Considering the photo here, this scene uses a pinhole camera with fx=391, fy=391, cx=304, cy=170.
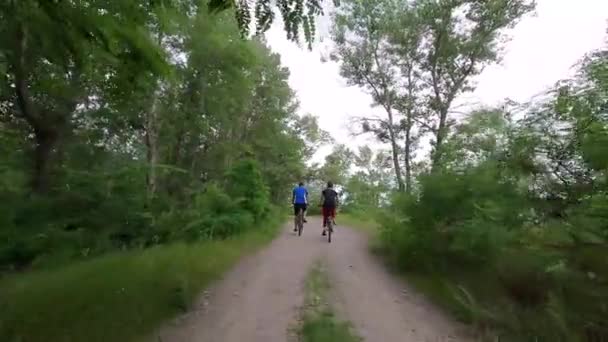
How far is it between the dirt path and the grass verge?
167mm

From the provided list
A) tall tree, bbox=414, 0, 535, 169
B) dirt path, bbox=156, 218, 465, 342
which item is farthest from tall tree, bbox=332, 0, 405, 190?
dirt path, bbox=156, 218, 465, 342

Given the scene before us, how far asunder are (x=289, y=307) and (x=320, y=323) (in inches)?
36.1

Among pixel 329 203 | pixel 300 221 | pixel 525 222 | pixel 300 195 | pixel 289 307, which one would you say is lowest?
pixel 289 307

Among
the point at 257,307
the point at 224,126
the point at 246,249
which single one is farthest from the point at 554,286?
the point at 224,126

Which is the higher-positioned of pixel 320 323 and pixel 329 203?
pixel 329 203

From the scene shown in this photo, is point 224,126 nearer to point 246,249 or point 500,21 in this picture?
point 246,249

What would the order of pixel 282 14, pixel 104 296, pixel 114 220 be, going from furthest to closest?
pixel 114 220 < pixel 104 296 < pixel 282 14

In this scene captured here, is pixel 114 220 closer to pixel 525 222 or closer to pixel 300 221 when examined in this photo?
pixel 300 221

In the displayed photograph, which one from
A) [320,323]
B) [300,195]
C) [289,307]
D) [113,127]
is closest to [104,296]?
[289,307]

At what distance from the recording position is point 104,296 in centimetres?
550

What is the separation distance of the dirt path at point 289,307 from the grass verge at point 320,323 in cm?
17

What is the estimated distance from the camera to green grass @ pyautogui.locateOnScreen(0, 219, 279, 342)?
450 centimetres

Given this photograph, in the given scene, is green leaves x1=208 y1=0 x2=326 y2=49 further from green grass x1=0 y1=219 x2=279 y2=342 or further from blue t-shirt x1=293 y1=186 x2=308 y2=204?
blue t-shirt x1=293 y1=186 x2=308 y2=204

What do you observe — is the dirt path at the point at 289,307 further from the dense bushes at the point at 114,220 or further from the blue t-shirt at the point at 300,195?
the blue t-shirt at the point at 300,195
